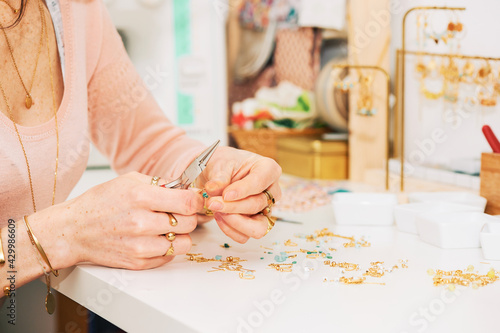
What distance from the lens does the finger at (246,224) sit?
0.93 m

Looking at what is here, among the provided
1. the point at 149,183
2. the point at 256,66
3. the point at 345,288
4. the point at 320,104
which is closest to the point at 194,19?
the point at 256,66

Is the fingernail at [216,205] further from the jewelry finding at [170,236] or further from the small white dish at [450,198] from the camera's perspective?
the small white dish at [450,198]

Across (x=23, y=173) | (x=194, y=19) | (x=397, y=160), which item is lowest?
(x=397, y=160)

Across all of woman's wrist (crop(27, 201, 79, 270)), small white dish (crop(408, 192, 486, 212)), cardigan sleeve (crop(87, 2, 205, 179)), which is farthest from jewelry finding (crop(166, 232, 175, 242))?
small white dish (crop(408, 192, 486, 212))

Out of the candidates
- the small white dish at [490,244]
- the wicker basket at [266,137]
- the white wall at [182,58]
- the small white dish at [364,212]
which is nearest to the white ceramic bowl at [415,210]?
the small white dish at [364,212]

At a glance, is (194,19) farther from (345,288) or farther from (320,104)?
(345,288)

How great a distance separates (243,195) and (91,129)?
0.57 m

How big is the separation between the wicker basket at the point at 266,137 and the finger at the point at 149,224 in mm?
1356

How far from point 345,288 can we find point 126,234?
1.03ft

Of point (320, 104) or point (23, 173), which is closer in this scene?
point (23, 173)

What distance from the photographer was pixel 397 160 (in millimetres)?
1816

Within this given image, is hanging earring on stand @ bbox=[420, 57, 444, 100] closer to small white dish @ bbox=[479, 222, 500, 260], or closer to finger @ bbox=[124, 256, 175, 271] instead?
small white dish @ bbox=[479, 222, 500, 260]

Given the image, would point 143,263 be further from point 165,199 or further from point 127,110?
point 127,110

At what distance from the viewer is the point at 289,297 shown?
0.78 meters
